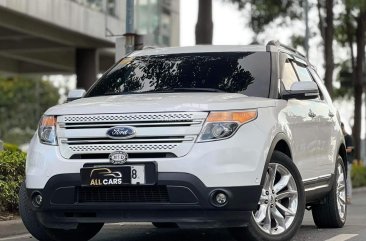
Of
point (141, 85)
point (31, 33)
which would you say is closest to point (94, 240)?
point (141, 85)

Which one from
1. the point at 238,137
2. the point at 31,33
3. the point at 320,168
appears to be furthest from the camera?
the point at 31,33

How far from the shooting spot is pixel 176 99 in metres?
6.50

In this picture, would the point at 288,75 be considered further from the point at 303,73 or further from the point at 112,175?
the point at 112,175

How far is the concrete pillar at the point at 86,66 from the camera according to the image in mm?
28938

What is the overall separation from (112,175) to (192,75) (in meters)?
1.62

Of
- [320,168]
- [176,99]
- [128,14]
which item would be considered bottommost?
[320,168]

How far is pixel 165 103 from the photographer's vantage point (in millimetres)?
6371

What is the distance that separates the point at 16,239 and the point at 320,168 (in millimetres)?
3236

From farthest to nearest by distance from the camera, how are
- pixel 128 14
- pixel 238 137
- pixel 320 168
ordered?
pixel 128 14 < pixel 320 168 < pixel 238 137

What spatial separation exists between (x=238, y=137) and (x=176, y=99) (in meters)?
0.66

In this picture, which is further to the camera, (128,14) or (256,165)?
(128,14)

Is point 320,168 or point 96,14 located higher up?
point 96,14

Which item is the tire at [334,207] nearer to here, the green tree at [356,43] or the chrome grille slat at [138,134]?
the chrome grille slat at [138,134]

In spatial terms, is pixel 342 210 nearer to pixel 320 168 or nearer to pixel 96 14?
pixel 320 168
